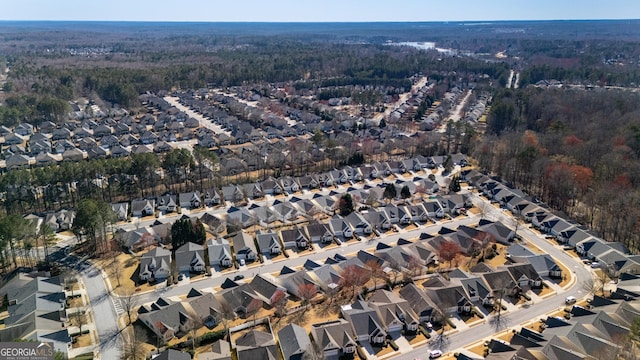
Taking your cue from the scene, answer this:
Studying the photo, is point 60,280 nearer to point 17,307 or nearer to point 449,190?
point 17,307

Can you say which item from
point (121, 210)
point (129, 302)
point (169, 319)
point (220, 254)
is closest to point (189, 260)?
point (220, 254)

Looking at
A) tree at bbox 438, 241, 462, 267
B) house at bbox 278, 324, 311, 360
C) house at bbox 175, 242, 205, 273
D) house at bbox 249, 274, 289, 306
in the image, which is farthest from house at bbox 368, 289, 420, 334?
house at bbox 175, 242, 205, 273

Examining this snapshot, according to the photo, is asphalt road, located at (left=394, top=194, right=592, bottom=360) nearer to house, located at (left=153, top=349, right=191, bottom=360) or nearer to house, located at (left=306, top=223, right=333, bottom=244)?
house, located at (left=153, top=349, right=191, bottom=360)

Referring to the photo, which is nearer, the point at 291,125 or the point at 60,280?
the point at 60,280

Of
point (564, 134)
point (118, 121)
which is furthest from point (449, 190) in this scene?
point (118, 121)

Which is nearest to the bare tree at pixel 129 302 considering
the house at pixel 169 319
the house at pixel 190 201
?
the house at pixel 169 319

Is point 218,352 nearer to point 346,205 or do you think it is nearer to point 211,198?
point 346,205
